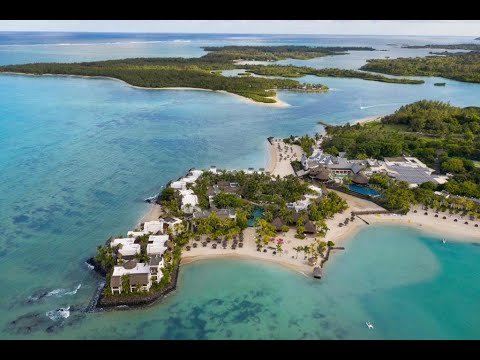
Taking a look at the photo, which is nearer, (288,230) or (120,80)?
(288,230)

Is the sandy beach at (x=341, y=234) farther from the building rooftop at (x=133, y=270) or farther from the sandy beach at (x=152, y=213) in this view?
the sandy beach at (x=152, y=213)

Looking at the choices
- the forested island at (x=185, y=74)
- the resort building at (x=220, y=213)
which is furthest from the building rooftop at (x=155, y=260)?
the forested island at (x=185, y=74)

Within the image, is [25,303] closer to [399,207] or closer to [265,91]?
[399,207]

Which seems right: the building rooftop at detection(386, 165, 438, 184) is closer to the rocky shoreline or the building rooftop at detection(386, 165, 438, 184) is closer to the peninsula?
the peninsula

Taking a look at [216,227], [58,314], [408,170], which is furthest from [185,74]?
[58,314]

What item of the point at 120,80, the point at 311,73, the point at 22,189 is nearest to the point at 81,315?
the point at 22,189
